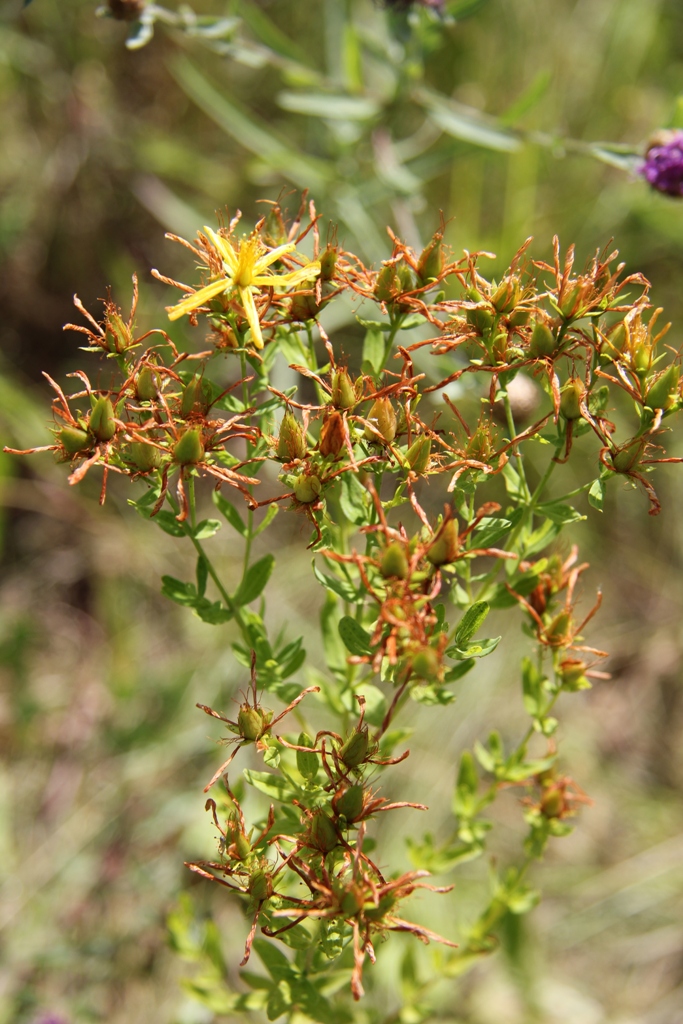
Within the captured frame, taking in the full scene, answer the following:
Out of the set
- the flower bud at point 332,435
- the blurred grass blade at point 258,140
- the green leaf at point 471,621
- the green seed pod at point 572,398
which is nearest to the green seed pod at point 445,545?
the green leaf at point 471,621

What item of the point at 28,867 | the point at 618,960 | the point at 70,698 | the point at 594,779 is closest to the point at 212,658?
the point at 70,698

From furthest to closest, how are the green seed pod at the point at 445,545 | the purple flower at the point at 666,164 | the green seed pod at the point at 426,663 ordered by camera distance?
the purple flower at the point at 666,164
the green seed pod at the point at 445,545
the green seed pod at the point at 426,663

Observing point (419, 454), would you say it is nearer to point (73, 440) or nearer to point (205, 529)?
point (205, 529)

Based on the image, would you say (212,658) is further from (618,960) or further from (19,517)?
(618,960)

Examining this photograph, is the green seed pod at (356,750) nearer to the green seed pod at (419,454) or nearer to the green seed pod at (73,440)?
the green seed pod at (419,454)

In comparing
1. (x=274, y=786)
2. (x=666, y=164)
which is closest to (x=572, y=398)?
(x=274, y=786)

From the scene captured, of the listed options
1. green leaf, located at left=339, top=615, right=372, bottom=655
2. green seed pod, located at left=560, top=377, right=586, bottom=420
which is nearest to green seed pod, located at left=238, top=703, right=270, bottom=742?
green leaf, located at left=339, top=615, right=372, bottom=655
